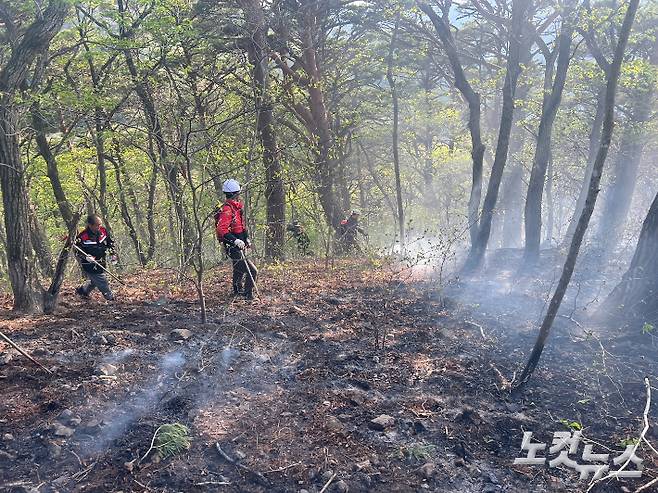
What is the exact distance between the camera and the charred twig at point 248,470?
12.6 ft

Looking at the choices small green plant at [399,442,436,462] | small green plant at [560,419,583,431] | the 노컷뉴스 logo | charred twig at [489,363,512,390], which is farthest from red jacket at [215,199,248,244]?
small green plant at [560,419,583,431]

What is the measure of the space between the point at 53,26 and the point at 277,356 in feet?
16.4

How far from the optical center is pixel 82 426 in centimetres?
425

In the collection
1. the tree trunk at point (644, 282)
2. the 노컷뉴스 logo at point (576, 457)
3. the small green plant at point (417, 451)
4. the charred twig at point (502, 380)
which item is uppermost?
the tree trunk at point (644, 282)

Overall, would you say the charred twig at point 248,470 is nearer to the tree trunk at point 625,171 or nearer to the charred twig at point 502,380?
the charred twig at point 502,380

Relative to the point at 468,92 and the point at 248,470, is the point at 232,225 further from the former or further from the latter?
Answer: the point at 468,92

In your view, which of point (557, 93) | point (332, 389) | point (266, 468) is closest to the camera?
point (266, 468)

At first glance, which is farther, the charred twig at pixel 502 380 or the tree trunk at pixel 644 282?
the tree trunk at pixel 644 282

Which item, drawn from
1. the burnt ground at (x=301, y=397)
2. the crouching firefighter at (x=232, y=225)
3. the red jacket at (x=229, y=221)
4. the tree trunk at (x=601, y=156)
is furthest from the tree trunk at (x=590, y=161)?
the red jacket at (x=229, y=221)

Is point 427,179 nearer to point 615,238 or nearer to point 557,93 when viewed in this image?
point 615,238

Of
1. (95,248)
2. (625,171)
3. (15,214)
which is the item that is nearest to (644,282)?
(95,248)

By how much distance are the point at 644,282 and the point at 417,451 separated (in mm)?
4849

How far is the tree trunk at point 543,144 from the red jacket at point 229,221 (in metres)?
8.30

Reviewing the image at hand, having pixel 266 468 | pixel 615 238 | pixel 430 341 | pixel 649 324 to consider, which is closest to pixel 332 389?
pixel 266 468
